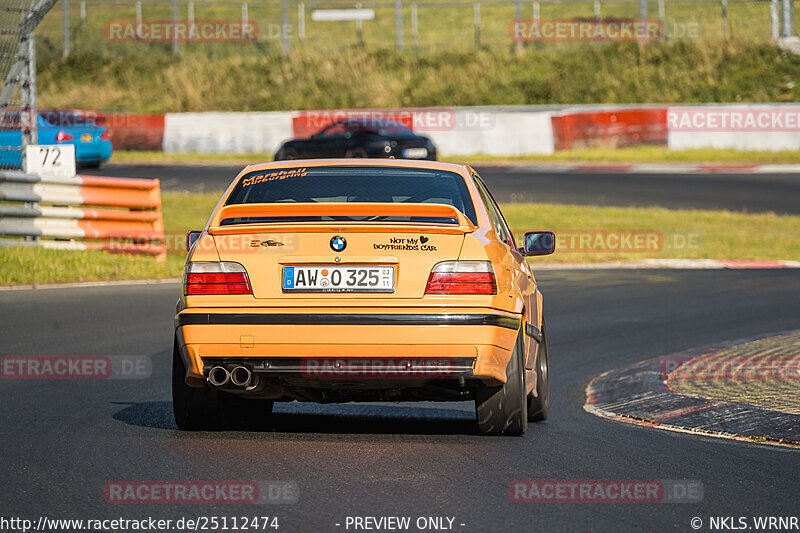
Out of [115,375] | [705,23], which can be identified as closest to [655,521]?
[115,375]

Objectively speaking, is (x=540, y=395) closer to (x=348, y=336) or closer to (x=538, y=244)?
(x=538, y=244)

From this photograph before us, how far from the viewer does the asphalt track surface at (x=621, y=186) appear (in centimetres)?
2595

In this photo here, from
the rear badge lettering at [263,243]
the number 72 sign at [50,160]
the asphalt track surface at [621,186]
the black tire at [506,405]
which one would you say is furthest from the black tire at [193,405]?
the asphalt track surface at [621,186]

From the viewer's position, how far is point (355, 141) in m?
32.6

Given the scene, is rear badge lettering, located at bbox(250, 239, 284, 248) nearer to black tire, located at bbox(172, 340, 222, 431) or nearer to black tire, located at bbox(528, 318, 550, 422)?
black tire, located at bbox(172, 340, 222, 431)

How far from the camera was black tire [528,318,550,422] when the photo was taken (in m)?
8.12

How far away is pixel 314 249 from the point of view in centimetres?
685

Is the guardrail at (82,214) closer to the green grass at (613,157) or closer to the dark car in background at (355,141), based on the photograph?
the dark car in background at (355,141)

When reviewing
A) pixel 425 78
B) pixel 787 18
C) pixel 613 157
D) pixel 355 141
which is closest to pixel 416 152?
pixel 355 141

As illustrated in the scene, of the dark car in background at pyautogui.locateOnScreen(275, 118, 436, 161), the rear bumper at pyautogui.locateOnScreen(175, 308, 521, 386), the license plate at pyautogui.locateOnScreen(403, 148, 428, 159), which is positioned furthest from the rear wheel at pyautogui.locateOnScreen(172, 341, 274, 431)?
the dark car in background at pyautogui.locateOnScreen(275, 118, 436, 161)

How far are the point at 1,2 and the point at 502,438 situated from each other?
1100 cm

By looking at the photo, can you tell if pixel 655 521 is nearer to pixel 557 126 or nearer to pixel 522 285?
pixel 522 285

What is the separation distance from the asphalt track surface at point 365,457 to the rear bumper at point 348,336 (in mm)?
478

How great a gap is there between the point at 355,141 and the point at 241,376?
2591cm
